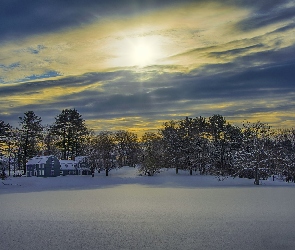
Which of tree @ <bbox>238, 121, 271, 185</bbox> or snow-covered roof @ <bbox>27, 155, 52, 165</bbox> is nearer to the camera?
tree @ <bbox>238, 121, 271, 185</bbox>

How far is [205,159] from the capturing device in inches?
3051

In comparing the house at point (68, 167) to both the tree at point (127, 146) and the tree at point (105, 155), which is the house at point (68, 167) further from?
the tree at point (127, 146)

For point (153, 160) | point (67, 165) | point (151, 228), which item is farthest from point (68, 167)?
point (151, 228)

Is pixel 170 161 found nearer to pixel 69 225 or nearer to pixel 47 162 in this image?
pixel 47 162

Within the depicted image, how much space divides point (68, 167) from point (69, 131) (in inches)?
515

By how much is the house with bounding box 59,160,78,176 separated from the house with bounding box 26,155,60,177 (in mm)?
3480

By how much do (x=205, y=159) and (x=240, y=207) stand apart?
171ft

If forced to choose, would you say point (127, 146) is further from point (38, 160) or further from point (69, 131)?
point (38, 160)

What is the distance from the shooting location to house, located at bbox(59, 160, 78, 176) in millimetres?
84875

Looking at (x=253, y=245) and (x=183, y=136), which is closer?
(x=253, y=245)

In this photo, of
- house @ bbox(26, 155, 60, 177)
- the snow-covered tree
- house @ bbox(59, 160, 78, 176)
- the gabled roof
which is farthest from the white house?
the snow-covered tree

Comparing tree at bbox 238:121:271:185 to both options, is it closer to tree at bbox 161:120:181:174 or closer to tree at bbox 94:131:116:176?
tree at bbox 161:120:181:174

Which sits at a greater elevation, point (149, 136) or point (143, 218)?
point (149, 136)

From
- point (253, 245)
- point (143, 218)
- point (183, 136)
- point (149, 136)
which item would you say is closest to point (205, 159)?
point (183, 136)
